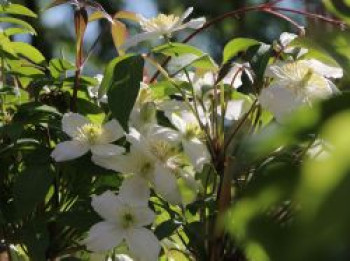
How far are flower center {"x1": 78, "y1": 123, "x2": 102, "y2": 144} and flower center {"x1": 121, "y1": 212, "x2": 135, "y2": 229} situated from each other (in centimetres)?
8

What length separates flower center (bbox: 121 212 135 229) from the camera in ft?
2.19

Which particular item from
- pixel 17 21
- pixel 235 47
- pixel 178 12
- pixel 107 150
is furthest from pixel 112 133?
pixel 178 12

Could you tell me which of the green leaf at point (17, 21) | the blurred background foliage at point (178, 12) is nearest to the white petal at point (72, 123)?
the green leaf at point (17, 21)

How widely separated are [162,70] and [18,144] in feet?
0.54

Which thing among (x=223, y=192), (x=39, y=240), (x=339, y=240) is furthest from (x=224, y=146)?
(x=339, y=240)

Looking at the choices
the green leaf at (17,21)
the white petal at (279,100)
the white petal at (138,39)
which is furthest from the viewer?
the green leaf at (17,21)

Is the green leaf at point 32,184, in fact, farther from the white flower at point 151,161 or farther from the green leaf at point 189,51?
the green leaf at point 189,51

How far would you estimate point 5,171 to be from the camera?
0.76 meters

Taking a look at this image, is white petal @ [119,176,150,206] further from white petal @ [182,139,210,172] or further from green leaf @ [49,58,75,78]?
green leaf @ [49,58,75,78]

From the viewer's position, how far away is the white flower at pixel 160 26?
742 mm

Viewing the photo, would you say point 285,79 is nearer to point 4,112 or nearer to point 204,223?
point 204,223

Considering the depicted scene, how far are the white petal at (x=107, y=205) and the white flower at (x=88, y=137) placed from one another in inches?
1.7

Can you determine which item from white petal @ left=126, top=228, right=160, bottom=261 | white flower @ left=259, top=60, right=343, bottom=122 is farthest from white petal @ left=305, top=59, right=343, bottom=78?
white petal @ left=126, top=228, right=160, bottom=261

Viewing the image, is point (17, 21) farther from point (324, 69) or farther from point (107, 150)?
point (324, 69)
